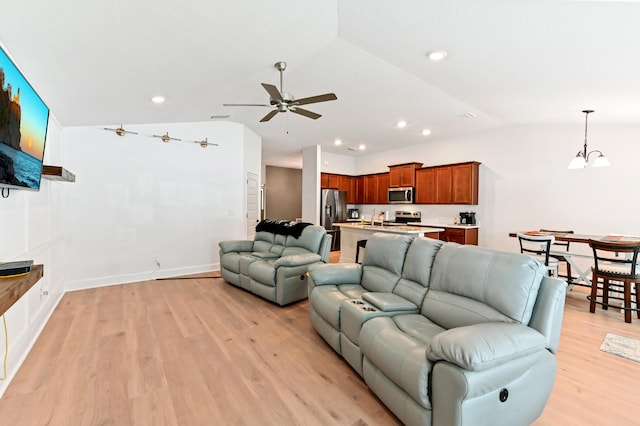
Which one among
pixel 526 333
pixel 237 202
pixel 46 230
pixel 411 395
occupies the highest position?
pixel 237 202

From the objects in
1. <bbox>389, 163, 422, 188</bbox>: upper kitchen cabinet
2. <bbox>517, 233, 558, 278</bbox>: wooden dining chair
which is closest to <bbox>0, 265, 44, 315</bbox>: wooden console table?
<bbox>517, 233, 558, 278</bbox>: wooden dining chair

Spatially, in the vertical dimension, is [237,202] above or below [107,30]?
below

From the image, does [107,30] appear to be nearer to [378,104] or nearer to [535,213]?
[378,104]

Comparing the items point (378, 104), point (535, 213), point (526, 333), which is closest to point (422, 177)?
point (535, 213)

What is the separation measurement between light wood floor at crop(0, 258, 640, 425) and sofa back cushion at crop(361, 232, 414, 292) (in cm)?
77

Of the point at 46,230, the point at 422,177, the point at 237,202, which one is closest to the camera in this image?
the point at 46,230

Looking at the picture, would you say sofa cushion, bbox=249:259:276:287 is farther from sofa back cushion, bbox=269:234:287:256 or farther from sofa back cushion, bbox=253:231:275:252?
sofa back cushion, bbox=253:231:275:252

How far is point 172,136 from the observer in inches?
209

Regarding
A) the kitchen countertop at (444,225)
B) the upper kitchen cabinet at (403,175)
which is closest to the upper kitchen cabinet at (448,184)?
the upper kitchen cabinet at (403,175)

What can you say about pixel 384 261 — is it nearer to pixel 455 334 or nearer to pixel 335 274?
pixel 335 274

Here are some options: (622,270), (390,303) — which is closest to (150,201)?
(390,303)

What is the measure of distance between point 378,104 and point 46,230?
185 inches

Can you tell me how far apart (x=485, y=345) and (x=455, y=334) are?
0.14 meters

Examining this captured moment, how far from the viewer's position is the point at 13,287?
157 cm
